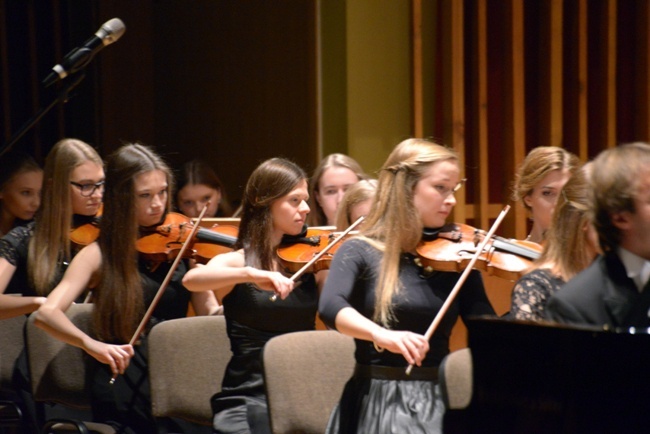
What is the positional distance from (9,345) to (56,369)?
16.4 inches

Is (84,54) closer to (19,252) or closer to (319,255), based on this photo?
(319,255)

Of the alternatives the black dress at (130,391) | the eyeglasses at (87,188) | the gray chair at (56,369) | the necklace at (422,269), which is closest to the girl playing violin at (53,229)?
the eyeglasses at (87,188)

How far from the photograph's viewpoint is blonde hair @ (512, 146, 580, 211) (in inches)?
115

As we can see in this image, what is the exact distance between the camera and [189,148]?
5191mm

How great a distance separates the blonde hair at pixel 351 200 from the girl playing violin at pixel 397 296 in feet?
2.57

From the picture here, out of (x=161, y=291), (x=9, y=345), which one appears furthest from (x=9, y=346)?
(x=161, y=291)

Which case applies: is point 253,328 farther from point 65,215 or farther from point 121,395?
point 65,215

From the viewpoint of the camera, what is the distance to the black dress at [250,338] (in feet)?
8.46

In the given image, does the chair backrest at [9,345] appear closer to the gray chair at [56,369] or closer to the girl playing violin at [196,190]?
the gray chair at [56,369]

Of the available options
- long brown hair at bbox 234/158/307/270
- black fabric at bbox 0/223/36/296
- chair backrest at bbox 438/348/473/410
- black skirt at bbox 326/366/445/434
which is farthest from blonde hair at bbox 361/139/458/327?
black fabric at bbox 0/223/36/296

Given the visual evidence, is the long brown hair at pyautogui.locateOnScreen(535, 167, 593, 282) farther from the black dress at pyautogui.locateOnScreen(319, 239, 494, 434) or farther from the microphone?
the microphone

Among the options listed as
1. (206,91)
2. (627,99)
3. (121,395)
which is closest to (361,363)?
(121,395)

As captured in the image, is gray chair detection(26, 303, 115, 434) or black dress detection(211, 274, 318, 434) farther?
gray chair detection(26, 303, 115, 434)

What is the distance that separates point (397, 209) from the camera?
2.25m
